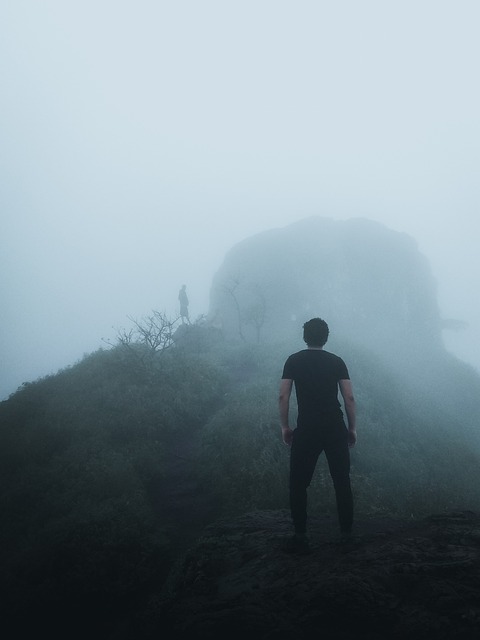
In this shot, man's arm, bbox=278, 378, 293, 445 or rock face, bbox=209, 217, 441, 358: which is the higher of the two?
rock face, bbox=209, 217, 441, 358

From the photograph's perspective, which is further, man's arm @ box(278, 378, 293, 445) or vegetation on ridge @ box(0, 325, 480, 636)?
vegetation on ridge @ box(0, 325, 480, 636)

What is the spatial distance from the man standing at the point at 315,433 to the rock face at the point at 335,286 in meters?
39.3

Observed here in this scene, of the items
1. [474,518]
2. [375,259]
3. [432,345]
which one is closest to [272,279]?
[375,259]

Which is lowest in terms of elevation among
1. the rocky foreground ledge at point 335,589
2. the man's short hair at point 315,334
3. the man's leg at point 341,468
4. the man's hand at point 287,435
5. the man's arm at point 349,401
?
the rocky foreground ledge at point 335,589

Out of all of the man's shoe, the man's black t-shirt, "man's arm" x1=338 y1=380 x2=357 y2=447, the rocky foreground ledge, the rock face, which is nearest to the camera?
the rocky foreground ledge

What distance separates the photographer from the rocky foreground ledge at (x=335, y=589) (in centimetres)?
342

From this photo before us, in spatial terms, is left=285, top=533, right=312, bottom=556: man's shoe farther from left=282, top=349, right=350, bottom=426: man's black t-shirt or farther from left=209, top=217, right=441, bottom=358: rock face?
left=209, top=217, right=441, bottom=358: rock face

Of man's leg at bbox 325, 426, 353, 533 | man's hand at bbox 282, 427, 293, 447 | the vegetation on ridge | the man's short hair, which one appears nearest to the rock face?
the vegetation on ridge

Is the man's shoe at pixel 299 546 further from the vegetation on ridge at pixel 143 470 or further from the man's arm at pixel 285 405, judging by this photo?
the vegetation on ridge at pixel 143 470

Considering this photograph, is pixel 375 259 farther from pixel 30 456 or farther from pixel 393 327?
pixel 30 456

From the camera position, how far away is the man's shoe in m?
4.86

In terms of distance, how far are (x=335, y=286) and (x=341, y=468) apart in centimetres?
4856

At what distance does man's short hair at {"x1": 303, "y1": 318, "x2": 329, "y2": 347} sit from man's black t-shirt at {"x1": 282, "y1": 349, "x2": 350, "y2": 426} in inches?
6.2

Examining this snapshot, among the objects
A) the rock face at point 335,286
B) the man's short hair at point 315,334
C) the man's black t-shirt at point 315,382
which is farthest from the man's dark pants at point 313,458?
the rock face at point 335,286
